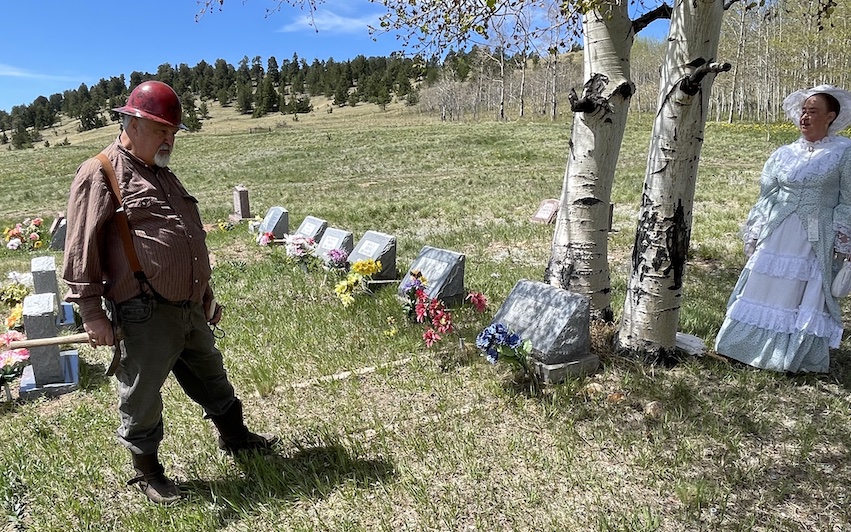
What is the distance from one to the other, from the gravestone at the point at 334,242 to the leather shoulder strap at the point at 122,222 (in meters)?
5.29

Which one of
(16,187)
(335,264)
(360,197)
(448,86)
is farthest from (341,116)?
(335,264)

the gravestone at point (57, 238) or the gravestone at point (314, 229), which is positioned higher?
the gravestone at point (314, 229)

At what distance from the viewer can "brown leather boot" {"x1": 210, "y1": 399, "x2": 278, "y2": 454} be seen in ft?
11.8

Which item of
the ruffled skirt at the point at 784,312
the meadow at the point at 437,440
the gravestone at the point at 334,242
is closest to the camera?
the meadow at the point at 437,440

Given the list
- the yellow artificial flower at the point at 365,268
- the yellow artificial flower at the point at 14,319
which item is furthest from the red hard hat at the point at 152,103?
the yellow artificial flower at the point at 14,319

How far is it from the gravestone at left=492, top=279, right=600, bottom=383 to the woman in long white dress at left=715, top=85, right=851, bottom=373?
4.14ft

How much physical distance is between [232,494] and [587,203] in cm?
358

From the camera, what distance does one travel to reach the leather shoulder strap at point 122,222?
277 centimetres

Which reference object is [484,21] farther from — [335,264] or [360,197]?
[360,197]

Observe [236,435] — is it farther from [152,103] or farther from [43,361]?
[43,361]

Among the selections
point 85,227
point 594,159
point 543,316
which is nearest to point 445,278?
point 543,316

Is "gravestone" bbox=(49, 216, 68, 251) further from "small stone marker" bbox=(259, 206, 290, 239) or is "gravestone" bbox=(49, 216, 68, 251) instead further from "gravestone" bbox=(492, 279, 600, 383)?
"gravestone" bbox=(492, 279, 600, 383)

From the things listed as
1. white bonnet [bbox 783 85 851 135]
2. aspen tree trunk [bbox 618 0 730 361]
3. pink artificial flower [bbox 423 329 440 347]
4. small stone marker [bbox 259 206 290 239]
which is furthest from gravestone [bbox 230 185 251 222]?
white bonnet [bbox 783 85 851 135]

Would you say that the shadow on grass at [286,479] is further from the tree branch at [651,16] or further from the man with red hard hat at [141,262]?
the tree branch at [651,16]
